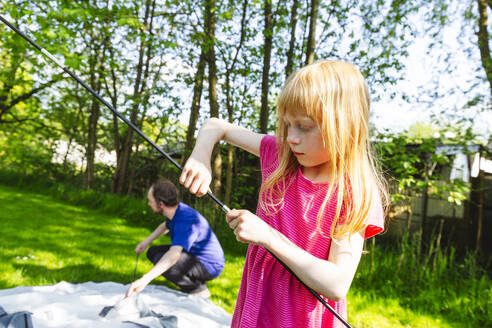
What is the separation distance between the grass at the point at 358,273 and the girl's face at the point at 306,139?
2.75 m

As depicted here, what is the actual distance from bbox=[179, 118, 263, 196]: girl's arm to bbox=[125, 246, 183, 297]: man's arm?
5.43 feet

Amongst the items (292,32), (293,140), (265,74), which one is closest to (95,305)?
(293,140)

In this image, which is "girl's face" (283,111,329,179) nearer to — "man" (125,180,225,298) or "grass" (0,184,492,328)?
"man" (125,180,225,298)

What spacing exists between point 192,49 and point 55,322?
207 inches

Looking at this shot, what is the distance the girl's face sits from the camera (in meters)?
1.17

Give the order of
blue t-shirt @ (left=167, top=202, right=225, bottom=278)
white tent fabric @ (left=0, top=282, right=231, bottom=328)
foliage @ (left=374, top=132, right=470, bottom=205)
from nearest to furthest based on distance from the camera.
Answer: white tent fabric @ (left=0, top=282, right=231, bottom=328) → blue t-shirt @ (left=167, top=202, right=225, bottom=278) → foliage @ (left=374, top=132, right=470, bottom=205)

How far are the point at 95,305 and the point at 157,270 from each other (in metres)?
0.62

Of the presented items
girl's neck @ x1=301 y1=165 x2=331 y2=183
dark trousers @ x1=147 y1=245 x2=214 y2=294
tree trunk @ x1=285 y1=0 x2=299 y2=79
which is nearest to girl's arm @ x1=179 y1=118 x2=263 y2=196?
girl's neck @ x1=301 y1=165 x2=331 y2=183

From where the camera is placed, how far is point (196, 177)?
4.23 feet

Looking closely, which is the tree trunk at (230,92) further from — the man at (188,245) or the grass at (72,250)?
the man at (188,245)

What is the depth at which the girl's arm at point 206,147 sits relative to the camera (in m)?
1.27

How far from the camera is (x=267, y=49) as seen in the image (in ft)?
20.8

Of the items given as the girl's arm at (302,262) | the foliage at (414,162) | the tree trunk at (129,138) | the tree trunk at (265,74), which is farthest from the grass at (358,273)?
the tree trunk at (129,138)

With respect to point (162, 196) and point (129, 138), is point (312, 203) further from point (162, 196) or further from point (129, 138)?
point (129, 138)
